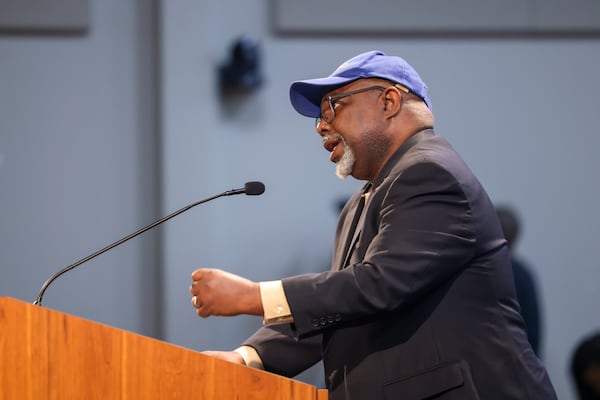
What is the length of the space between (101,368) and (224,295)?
0.30 m

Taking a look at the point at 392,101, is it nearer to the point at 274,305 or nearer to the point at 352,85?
the point at 352,85

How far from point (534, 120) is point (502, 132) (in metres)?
0.19

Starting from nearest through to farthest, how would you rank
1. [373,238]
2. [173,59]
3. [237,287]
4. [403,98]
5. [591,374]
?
[237,287], [373,238], [403,98], [591,374], [173,59]

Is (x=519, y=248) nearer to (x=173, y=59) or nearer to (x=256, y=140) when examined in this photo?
(x=256, y=140)

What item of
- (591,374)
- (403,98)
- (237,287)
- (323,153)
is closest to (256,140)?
(323,153)

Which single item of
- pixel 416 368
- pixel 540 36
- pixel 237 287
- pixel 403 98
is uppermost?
pixel 540 36


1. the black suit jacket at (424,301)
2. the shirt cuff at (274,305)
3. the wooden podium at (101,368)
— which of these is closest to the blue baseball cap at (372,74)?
the black suit jacket at (424,301)

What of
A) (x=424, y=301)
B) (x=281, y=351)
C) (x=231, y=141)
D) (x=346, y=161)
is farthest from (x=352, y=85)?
(x=231, y=141)

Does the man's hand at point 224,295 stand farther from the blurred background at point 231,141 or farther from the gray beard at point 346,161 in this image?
the blurred background at point 231,141

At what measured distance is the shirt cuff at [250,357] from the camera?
2320 millimetres

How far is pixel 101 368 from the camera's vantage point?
5.57ft

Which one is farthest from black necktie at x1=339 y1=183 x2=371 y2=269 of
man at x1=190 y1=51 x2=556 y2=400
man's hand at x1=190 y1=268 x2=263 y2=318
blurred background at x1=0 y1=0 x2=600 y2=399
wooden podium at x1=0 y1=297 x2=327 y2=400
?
blurred background at x1=0 y1=0 x2=600 y2=399

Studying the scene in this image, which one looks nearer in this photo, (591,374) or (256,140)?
(591,374)

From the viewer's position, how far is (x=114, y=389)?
5.59ft
